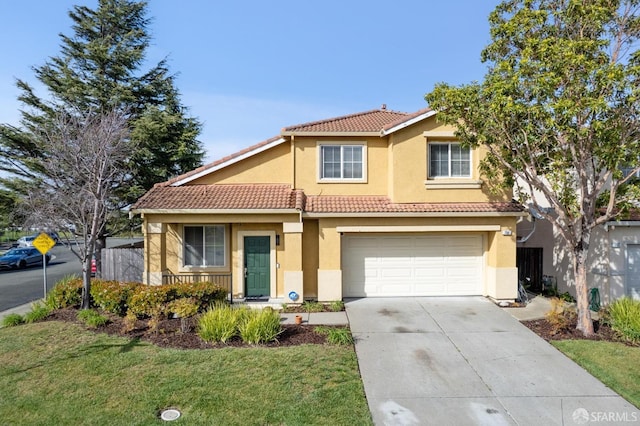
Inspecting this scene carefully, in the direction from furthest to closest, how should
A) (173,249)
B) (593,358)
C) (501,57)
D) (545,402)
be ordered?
(173,249)
(501,57)
(593,358)
(545,402)

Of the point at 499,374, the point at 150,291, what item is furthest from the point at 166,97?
the point at 499,374

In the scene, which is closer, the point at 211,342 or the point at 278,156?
the point at 211,342

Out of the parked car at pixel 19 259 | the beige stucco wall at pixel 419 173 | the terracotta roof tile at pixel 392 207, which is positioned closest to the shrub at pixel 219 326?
the terracotta roof tile at pixel 392 207

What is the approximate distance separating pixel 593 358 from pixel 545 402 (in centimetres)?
248

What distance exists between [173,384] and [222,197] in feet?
22.3

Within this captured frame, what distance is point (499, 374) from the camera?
22.3ft

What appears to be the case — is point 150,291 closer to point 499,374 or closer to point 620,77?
point 499,374

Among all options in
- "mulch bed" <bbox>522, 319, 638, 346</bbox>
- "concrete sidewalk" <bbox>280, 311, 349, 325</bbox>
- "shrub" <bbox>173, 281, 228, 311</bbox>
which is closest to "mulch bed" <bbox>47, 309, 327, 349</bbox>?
"concrete sidewalk" <bbox>280, 311, 349, 325</bbox>

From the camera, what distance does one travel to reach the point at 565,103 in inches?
304

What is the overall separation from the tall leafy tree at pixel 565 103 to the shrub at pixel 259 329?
23.6 ft

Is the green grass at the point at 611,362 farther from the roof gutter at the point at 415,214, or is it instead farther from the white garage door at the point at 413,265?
the roof gutter at the point at 415,214

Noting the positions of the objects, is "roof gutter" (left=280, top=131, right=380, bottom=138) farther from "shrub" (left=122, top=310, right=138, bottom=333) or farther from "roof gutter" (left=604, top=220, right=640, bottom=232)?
"roof gutter" (left=604, top=220, right=640, bottom=232)

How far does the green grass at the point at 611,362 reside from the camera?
620 cm

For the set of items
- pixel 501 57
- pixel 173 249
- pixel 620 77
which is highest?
pixel 501 57
